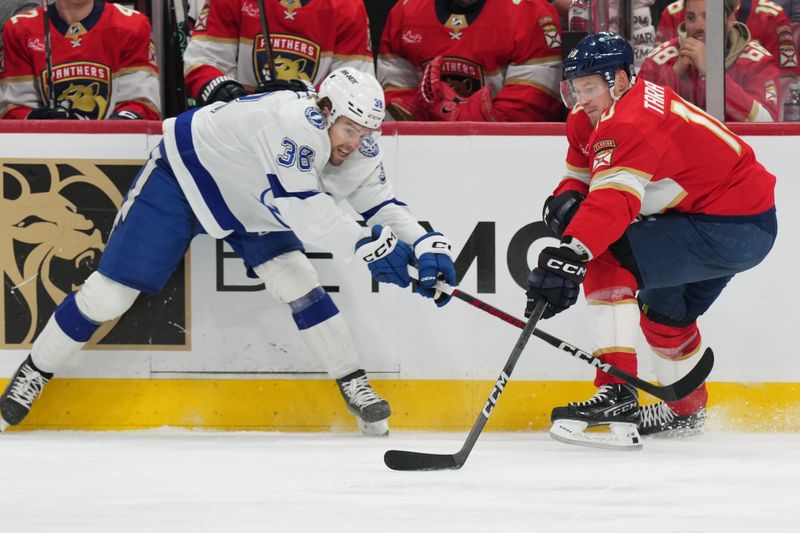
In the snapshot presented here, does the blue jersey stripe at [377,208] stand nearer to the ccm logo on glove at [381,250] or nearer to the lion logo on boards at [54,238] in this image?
the ccm logo on glove at [381,250]

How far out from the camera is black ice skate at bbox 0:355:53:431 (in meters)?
3.48

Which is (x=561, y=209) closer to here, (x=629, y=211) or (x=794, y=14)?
(x=629, y=211)

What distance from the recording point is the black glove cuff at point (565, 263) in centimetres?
294

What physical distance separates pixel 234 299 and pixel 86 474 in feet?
3.35

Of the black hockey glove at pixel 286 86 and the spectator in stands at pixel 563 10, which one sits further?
the spectator in stands at pixel 563 10

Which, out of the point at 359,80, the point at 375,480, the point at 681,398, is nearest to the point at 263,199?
the point at 359,80

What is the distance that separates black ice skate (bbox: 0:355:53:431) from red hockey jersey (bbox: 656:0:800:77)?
2086 mm

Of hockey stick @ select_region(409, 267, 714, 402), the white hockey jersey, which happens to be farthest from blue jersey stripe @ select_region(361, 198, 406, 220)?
hockey stick @ select_region(409, 267, 714, 402)

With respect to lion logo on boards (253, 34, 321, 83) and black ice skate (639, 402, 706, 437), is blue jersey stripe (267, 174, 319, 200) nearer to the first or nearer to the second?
lion logo on boards (253, 34, 321, 83)

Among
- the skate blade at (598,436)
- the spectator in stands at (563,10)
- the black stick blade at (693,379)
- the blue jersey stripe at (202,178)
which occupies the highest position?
the spectator in stands at (563,10)

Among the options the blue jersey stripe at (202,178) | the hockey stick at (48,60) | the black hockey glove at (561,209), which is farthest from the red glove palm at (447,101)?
the hockey stick at (48,60)

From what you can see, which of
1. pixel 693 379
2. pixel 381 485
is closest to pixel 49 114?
pixel 381 485

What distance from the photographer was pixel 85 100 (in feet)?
13.2

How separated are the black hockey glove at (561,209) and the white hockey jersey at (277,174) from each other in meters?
0.35
